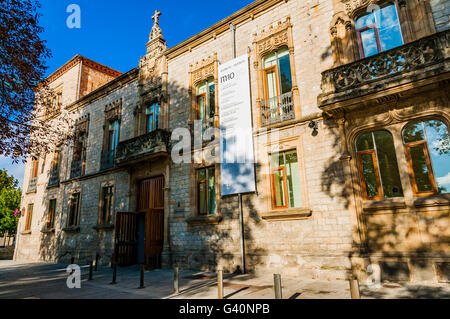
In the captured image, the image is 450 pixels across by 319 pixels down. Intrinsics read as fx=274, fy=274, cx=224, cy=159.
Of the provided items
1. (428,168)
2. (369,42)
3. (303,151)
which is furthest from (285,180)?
(369,42)

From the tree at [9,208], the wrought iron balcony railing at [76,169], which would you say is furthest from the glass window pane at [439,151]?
the tree at [9,208]

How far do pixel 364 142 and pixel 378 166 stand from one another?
2.94 ft

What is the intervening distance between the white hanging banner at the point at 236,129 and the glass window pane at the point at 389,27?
16.4 feet

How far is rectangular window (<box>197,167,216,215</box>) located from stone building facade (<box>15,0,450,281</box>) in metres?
0.05

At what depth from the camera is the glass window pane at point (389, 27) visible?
8867 millimetres

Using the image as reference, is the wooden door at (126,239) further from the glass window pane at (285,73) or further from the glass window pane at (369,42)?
the glass window pane at (369,42)

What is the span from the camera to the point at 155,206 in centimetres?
1418

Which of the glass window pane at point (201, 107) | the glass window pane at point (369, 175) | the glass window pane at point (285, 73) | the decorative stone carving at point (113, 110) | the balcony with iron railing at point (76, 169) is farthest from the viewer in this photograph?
the balcony with iron railing at point (76, 169)

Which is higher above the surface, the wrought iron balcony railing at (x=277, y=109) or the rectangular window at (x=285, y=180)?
the wrought iron balcony railing at (x=277, y=109)

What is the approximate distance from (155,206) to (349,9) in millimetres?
12015

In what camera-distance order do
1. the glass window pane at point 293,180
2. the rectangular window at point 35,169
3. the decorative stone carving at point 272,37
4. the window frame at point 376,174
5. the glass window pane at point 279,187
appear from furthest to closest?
the rectangular window at point 35,169 → the decorative stone carving at point 272,37 → the glass window pane at point 279,187 → the glass window pane at point 293,180 → the window frame at point 376,174

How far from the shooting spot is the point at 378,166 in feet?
27.7
